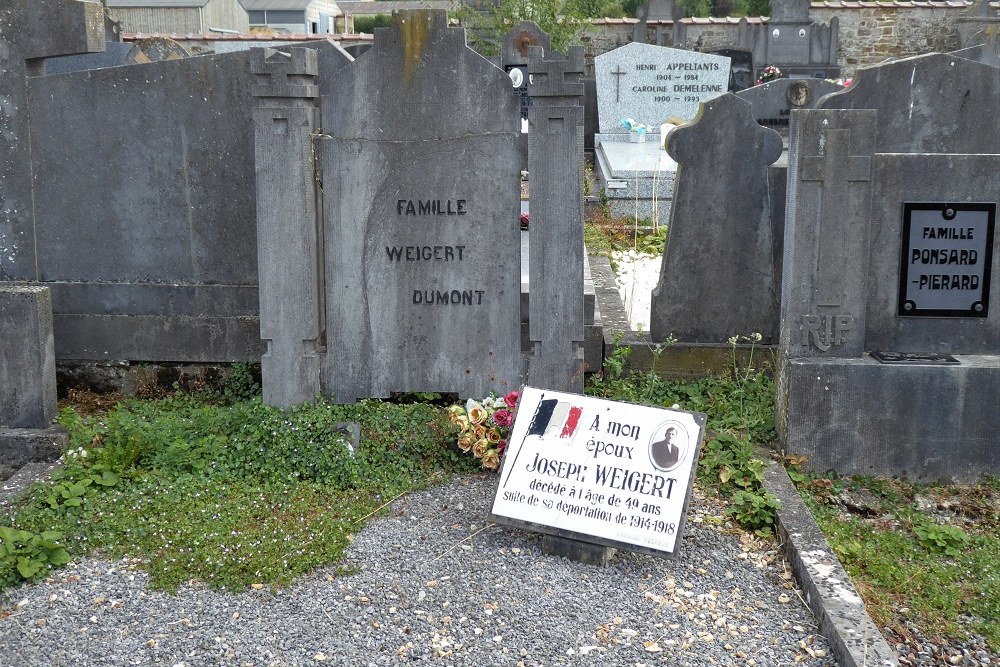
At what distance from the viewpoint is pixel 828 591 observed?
3.69 m

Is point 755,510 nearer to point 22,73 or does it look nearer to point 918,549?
point 918,549

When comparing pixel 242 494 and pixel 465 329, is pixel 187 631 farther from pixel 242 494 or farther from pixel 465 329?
pixel 465 329

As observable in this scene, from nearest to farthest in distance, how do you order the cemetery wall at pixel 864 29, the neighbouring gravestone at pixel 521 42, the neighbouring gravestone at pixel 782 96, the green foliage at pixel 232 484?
the green foliage at pixel 232 484
the neighbouring gravestone at pixel 782 96
the neighbouring gravestone at pixel 521 42
the cemetery wall at pixel 864 29

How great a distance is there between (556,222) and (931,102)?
130 inches

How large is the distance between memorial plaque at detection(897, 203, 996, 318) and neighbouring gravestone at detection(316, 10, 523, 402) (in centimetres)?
202

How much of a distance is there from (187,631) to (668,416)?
2076mm

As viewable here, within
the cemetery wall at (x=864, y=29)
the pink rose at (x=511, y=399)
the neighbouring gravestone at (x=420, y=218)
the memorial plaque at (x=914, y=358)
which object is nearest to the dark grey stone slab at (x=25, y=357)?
the neighbouring gravestone at (x=420, y=218)

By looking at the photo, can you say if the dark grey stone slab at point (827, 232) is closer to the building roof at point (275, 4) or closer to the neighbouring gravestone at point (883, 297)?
the neighbouring gravestone at point (883, 297)

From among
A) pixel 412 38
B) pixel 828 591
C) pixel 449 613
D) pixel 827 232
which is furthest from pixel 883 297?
pixel 449 613

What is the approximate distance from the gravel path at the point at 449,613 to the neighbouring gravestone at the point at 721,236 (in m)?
2.04

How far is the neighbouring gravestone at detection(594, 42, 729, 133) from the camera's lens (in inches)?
577

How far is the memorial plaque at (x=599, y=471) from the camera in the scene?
402 centimetres

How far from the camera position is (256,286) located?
6.07 m

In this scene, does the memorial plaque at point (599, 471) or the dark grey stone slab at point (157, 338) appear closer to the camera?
the memorial plaque at point (599, 471)
